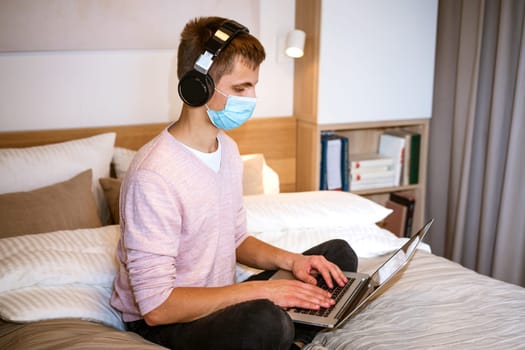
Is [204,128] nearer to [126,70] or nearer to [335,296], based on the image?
[335,296]

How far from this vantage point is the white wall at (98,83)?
7.09ft

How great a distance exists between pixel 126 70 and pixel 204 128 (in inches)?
40.6

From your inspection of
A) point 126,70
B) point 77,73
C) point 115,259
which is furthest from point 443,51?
point 115,259

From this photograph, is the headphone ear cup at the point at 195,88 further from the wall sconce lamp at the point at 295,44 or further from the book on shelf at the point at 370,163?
the book on shelf at the point at 370,163

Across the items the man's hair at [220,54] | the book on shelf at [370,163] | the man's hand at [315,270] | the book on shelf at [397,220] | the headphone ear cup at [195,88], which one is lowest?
the book on shelf at [397,220]

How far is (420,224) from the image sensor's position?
2781mm

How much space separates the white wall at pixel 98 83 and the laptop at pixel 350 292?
1123mm

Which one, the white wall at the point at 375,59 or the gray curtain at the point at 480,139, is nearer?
the gray curtain at the point at 480,139

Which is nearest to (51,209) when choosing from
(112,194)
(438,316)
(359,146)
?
(112,194)

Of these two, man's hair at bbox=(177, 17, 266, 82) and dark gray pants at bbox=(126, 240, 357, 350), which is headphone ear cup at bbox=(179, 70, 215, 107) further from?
dark gray pants at bbox=(126, 240, 357, 350)

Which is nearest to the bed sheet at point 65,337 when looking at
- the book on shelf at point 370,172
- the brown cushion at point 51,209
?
the brown cushion at point 51,209

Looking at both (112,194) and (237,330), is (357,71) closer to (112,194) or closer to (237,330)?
(112,194)

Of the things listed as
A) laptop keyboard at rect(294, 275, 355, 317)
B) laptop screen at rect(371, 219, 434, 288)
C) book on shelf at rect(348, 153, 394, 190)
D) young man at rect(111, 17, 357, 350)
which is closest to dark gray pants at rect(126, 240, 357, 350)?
young man at rect(111, 17, 357, 350)

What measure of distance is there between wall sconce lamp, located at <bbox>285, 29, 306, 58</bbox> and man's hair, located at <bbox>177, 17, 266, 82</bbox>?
1.02m
